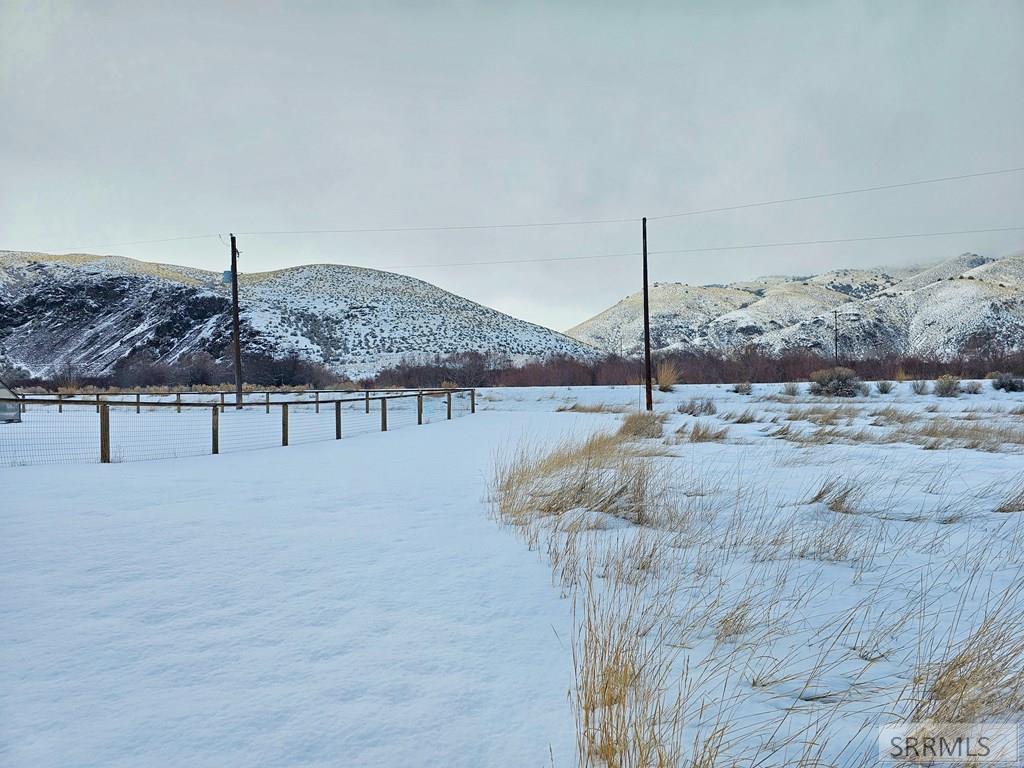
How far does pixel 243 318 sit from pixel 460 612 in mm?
71421

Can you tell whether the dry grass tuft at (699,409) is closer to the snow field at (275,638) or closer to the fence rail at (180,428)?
the fence rail at (180,428)

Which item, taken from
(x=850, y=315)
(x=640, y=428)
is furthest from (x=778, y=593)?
(x=850, y=315)

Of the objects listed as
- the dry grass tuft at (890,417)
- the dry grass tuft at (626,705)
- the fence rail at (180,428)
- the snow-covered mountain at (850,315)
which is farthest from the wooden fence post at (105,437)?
the snow-covered mountain at (850,315)

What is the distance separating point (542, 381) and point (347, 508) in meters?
27.3

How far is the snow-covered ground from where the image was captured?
6.91 feet

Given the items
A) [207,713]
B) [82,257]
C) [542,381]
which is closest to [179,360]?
[542,381]

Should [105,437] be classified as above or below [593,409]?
above

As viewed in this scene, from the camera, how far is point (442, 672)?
8.29ft

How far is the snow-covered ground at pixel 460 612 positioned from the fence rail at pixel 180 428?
11.7 feet

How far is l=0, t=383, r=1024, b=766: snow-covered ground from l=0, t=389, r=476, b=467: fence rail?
140 inches

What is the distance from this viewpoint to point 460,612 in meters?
3.22

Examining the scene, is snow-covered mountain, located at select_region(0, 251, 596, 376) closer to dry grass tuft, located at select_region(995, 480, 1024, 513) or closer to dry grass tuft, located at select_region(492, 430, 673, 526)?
dry grass tuft, located at select_region(492, 430, 673, 526)

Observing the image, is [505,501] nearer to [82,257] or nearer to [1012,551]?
[1012,551]

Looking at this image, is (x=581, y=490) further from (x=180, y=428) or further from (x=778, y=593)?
(x=180, y=428)
